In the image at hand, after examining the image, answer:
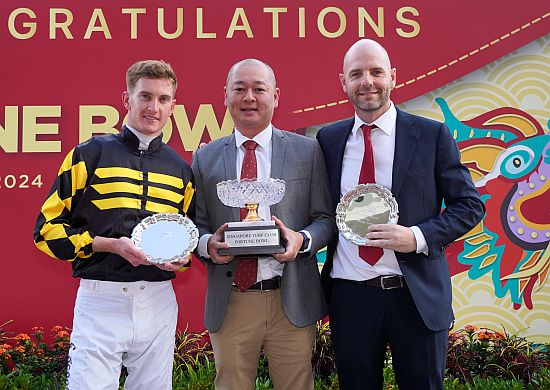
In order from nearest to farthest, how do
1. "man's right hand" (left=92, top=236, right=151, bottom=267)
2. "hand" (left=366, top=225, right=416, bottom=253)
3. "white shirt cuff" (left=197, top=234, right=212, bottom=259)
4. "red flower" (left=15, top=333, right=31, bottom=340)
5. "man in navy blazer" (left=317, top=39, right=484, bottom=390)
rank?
"man's right hand" (left=92, top=236, right=151, bottom=267)
"hand" (left=366, top=225, right=416, bottom=253)
"man in navy blazer" (left=317, top=39, right=484, bottom=390)
"white shirt cuff" (left=197, top=234, right=212, bottom=259)
"red flower" (left=15, top=333, right=31, bottom=340)

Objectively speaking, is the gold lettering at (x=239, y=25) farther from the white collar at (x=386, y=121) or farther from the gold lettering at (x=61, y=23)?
the white collar at (x=386, y=121)

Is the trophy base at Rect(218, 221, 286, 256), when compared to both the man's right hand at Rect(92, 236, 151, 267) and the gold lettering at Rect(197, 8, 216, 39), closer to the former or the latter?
the man's right hand at Rect(92, 236, 151, 267)

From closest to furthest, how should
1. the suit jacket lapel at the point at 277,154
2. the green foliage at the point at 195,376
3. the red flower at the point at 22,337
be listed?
the suit jacket lapel at the point at 277,154 → the green foliage at the point at 195,376 → the red flower at the point at 22,337

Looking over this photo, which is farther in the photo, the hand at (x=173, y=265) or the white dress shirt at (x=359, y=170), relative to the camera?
the white dress shirt at (x=359, y=170)

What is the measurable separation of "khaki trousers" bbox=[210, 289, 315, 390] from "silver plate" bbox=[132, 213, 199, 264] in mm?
432

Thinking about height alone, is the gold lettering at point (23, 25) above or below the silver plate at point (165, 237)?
above

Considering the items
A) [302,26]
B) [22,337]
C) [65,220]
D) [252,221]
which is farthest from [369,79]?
[22,337]

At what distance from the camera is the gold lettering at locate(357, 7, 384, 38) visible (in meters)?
4.90

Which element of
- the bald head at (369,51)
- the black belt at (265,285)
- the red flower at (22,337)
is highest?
the bald head at (369,51)

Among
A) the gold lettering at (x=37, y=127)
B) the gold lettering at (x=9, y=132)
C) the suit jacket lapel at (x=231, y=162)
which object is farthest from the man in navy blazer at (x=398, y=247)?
the gold lettering at (x=9, y=132)

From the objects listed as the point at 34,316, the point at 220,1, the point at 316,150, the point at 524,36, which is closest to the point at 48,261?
the point at 34,316

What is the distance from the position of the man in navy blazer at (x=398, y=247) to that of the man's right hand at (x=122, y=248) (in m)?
0.97

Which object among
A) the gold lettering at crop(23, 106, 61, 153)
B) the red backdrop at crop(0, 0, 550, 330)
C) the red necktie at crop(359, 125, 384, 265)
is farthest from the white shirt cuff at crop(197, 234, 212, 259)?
the gold lettering at crop(23, 106, 61, 153)

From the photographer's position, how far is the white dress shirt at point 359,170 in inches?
104
